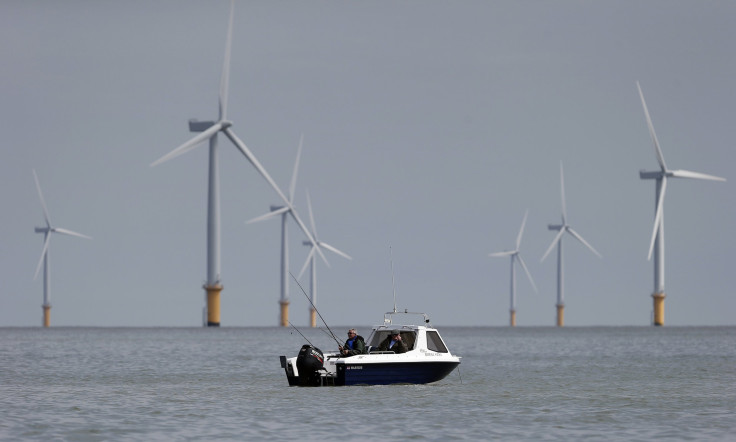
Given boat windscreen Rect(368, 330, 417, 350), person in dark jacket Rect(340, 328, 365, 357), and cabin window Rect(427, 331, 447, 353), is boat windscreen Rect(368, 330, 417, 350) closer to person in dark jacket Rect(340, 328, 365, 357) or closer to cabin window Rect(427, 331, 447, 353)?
cabin window Rect(427, 331, 447, 353)

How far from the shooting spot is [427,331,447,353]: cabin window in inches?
2442

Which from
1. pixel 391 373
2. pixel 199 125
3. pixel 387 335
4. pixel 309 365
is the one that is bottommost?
pixel 391 373

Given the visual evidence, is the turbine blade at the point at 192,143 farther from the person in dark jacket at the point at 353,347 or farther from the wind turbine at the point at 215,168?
the person in dark jacket at the point at 353,347

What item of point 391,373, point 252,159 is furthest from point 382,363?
point 252,159

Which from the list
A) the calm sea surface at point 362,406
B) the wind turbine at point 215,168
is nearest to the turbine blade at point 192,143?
the wind turbine at point 215,168

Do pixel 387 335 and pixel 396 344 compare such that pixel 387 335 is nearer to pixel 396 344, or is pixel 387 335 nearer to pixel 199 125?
pixel 396 344

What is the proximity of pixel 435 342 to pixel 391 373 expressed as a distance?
3.82 m

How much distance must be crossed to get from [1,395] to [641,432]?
30.0m

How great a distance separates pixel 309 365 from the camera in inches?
2382

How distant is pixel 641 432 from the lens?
4594cm

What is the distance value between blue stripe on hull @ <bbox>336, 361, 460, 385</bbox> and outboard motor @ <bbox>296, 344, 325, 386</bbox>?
5.20ft

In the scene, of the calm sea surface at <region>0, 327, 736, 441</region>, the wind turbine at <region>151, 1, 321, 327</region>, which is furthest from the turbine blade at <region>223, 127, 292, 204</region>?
the calm sea surface at <region>0, 327, 736, 441</region>

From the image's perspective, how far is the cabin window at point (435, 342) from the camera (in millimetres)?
62031

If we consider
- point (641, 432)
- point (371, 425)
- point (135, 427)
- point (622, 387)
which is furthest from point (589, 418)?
point (622, 387)
